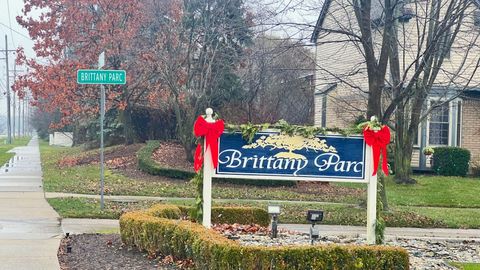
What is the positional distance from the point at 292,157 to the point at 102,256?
115 inches

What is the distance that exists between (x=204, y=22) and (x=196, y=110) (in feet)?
10.8

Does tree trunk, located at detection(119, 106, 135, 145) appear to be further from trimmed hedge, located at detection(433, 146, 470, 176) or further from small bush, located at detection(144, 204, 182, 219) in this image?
small bush, located at detection(144, 204, 182, 219)

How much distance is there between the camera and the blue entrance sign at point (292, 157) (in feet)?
31.1

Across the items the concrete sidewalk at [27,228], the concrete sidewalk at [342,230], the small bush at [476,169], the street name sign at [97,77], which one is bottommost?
the concrete sidewalk at [342,230]

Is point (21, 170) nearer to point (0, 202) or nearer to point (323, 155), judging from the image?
point (0, 202)

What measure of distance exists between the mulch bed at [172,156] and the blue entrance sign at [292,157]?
43.1 ft

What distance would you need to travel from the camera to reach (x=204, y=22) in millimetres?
25141

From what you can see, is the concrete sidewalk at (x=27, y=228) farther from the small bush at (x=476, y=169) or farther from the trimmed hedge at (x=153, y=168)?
the small bush at (x=476, y=169)

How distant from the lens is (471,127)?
26.6 metres

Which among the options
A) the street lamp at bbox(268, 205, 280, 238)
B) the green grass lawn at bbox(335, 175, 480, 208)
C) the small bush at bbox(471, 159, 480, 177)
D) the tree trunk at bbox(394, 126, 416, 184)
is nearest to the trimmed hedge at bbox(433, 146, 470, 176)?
the small bush at bbox(471, 159, 480, 177)

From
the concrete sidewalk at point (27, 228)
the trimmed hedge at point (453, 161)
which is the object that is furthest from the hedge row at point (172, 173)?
the trimmed hedge at point (453, 161)

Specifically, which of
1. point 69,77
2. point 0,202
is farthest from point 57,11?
point 0,202

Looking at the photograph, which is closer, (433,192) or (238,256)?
(238,256)

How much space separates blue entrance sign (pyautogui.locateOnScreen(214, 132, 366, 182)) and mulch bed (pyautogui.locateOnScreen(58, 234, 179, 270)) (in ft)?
5.43
